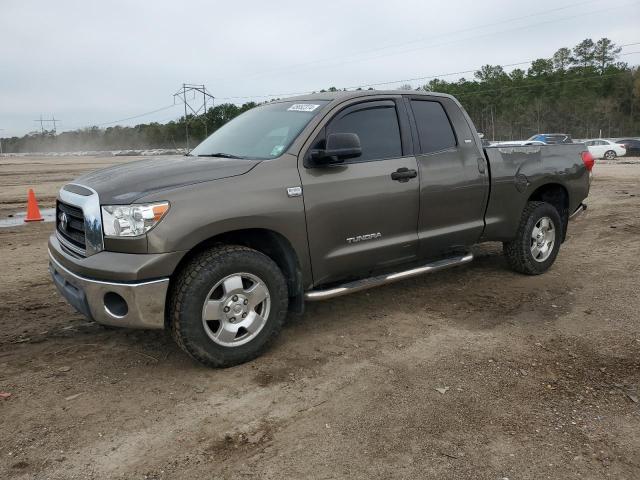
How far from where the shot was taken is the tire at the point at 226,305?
3504mm

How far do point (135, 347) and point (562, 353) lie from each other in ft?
10.5

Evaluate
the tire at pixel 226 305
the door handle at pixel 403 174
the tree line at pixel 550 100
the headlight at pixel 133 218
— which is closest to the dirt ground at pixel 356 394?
the tire at pixel 226 305

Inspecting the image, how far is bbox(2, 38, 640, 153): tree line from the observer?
6769 centimetres

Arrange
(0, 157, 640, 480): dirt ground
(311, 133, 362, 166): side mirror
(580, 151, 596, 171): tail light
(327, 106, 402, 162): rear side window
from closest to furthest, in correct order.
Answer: (0, 157, 640, 480): dirt ground < (311, 133, 362, 166): side mirror < (327, 106, 402, 162): rear side window < (580, 151, 596, 171): tail light

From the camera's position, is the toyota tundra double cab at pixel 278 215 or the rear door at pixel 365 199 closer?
the toyota tundra double cab at pixel 278 215

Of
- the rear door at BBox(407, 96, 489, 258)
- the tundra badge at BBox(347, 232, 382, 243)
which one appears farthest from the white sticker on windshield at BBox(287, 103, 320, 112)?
the tundra badge at BBox(347, 232, 382, 243)

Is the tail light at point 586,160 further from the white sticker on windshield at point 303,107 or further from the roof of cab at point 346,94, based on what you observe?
the white sticker on windshield at point 303,107

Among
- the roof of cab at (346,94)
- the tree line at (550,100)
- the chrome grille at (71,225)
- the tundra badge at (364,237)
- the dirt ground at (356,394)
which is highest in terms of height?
the tree line at (550,100)

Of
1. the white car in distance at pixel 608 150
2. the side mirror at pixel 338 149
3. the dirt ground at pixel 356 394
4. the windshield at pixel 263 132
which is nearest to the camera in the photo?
the dirt ground at pixel 356 394

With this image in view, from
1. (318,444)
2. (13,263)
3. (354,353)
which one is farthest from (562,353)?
(13,263)

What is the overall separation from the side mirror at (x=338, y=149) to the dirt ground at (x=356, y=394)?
1428mm

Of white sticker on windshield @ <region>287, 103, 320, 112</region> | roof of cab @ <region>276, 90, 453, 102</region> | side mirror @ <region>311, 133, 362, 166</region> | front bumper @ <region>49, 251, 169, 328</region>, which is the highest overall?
roof of cab @ <region>276, 90, 453, 102</region>

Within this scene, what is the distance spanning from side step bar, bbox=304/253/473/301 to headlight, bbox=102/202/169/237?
1295mm

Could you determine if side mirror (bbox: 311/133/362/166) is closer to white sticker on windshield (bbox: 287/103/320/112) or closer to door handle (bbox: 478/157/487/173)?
white sticker on windshield (bbox: 287/103/320/112)
